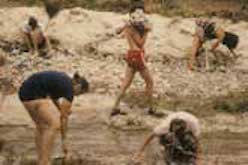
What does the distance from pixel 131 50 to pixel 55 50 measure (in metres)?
4.99

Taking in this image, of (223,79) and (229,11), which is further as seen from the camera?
(229,11)

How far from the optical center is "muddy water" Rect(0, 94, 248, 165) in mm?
12312

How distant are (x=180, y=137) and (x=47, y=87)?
1835 millimetres

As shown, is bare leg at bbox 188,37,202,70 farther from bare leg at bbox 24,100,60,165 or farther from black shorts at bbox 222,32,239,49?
bare leg at bbox 24,100,60,165

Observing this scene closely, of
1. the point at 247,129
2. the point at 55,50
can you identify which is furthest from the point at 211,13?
the point at 247,129

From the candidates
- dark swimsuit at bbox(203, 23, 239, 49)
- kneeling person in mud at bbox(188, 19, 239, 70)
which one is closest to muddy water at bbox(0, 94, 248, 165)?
kneeling person in mud at bbox(188, 19, 239, 70)

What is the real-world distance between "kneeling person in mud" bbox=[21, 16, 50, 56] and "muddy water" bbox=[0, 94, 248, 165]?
3.27 meters

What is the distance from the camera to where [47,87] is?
35.3ft

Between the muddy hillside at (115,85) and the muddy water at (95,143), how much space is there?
14mm

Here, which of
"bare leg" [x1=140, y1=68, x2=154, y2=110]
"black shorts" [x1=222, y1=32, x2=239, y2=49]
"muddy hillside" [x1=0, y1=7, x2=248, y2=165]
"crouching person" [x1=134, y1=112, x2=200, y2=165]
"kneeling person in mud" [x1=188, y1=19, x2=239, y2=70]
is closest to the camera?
"crouching person" [x1=134, y1=112, x2=200, y2=165]

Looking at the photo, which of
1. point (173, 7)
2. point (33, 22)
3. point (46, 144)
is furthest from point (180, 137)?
point (173, 7)

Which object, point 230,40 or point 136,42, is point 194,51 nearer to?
point 230,40

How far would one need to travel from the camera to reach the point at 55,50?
63.7 feet

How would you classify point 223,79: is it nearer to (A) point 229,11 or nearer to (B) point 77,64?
(B) point 77,64
